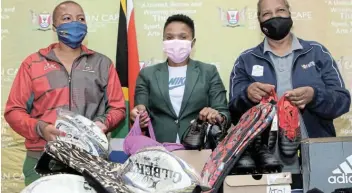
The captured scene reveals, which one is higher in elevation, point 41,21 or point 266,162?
point 41,21

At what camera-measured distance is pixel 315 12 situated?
3.24m

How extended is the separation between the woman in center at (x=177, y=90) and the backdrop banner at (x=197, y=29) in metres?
0.82

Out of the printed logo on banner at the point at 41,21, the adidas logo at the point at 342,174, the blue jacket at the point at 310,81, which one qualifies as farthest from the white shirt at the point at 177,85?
the printed logo on banner at the point at 41,21

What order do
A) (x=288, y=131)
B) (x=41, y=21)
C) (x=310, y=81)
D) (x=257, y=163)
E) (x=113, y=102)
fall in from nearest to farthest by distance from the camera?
(x=257, y=163)
(x=288, y=131)
(x=310, y=81)
(x=113, y=102)
(x=41, y=21)

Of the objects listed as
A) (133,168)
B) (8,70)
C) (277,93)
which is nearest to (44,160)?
(133,168)

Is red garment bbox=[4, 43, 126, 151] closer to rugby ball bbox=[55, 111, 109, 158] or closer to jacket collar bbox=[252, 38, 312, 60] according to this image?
rugby ball bbox=[55, 111, 109, 158]

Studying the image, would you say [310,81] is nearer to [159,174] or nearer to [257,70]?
[257,70]

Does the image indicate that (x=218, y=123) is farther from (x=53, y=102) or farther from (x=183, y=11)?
(x=183, y=11)

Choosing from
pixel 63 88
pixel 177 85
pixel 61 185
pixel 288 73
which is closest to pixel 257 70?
pixel 288 73

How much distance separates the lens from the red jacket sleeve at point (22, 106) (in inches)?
84.3

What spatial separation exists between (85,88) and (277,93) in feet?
2.85

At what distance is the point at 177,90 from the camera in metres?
2.32

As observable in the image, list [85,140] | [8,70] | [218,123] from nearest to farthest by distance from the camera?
[85,140] → [218,123] → [8,70]

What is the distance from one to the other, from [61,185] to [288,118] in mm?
1000
